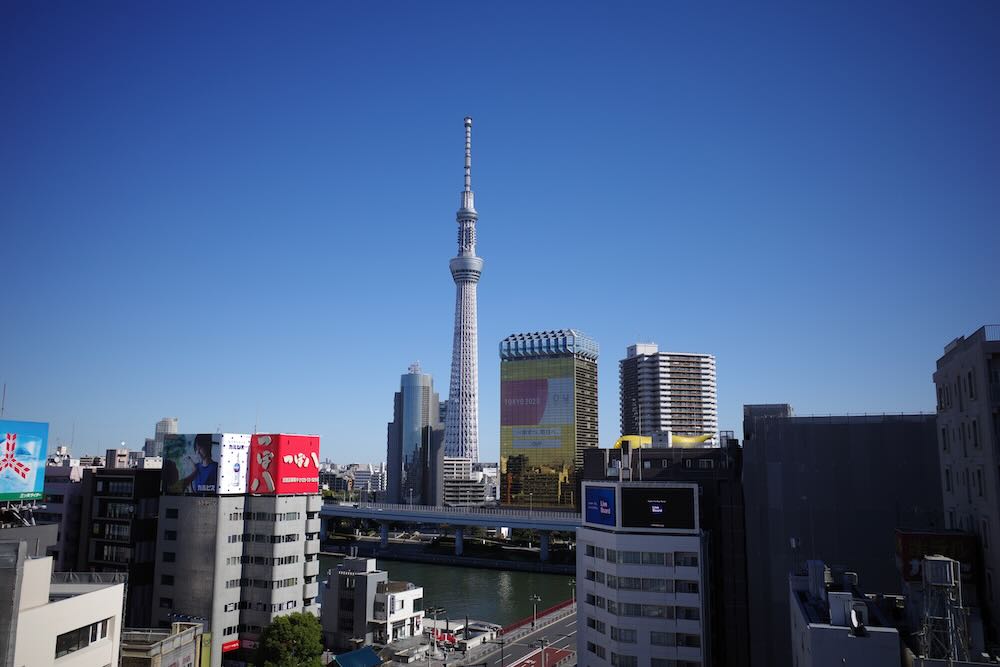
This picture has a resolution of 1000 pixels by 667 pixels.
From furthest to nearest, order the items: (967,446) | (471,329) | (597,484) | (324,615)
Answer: (471,329) → (324,615) → (597,484) → (967,446)

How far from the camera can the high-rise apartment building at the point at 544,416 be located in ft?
455

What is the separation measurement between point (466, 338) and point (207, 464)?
114 meters

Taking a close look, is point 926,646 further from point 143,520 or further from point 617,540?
point 143,520

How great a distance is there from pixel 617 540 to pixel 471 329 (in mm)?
125968

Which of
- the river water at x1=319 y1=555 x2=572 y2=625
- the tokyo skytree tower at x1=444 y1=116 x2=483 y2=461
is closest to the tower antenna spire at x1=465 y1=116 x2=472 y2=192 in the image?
the tokyo skytree tower at x1=444 y1=116 x2=483 y2=461

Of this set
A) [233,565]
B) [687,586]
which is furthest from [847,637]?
[233,565]

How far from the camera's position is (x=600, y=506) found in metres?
33.6

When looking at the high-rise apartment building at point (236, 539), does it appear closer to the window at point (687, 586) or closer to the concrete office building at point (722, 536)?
the concrete office building at point (722, 536)

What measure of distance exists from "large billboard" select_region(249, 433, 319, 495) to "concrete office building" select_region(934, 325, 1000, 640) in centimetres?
3447

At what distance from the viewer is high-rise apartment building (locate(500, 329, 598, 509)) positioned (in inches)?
5458

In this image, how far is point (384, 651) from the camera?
137 feet

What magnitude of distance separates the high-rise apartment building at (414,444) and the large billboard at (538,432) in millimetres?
35592

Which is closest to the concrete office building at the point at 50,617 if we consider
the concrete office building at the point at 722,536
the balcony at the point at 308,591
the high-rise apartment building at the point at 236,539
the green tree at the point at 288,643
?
the green tree at the point at 288,643

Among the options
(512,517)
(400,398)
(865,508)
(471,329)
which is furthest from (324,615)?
(400,398)
